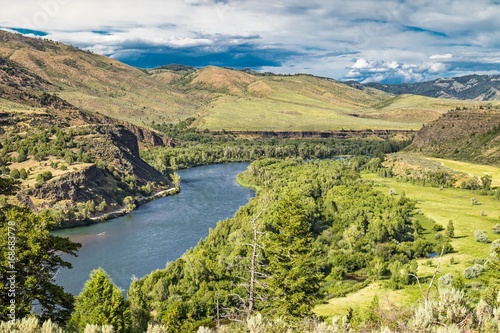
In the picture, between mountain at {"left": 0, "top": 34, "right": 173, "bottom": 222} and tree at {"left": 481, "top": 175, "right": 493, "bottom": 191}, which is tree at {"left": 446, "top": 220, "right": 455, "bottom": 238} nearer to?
tree at {"left": 481, "top": 175, "right": 493, "bottom": 191}

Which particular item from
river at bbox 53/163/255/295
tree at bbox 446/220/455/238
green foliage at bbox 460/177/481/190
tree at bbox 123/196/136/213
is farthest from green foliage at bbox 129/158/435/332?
tree at bbox 123/196/136/213

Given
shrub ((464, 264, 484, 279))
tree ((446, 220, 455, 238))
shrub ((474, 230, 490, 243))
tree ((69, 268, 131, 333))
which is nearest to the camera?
tree ((69, 268, 131, 333))

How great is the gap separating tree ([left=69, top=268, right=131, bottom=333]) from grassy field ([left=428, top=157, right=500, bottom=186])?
328 ft

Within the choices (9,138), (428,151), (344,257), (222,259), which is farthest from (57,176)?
(428,151)

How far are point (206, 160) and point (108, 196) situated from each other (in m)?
83.3

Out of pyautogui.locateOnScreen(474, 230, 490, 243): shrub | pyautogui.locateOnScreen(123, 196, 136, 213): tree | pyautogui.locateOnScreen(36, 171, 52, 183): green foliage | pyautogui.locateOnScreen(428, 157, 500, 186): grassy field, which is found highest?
pyautogui.locateOnScreen(36, 171, 52, 183): green foliage

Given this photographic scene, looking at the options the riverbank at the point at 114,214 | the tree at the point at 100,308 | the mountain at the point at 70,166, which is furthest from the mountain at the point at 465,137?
the tree at the point at 100,308

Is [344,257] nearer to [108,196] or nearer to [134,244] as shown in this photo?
[134,244]

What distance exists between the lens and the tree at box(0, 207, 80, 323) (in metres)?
21.8

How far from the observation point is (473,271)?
53.4 metres

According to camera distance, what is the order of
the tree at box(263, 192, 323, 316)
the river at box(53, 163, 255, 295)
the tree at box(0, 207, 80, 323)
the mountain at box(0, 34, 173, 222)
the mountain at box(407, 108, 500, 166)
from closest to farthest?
the tree at box(0, 207, 80, 323), the tree at box(263, 192, 323, 316), the river at box(53, 163, 255, 295), the mountain at box(0, 34, 173, 222), the mountain at box(407, 108, 500, 166)

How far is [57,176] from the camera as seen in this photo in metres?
103

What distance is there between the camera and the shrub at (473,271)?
53.3m

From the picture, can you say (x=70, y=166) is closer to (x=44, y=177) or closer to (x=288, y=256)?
(x=44, y=177)
